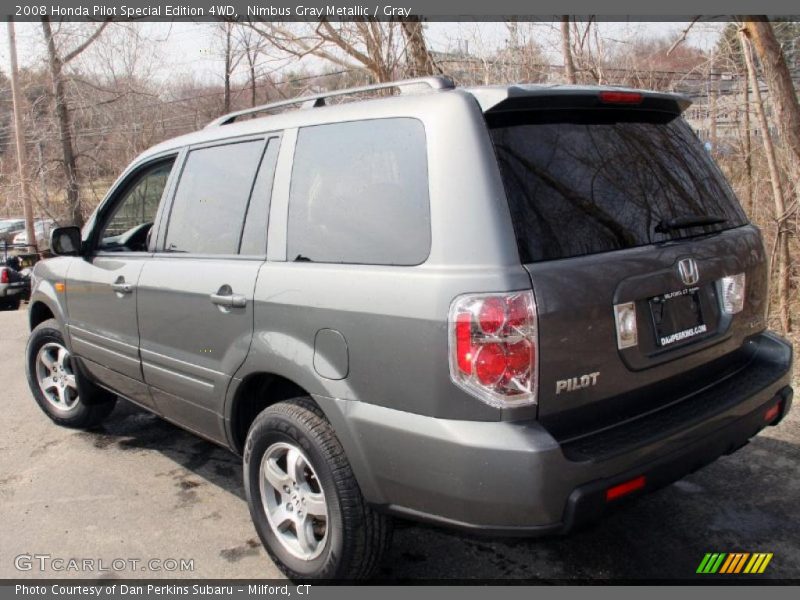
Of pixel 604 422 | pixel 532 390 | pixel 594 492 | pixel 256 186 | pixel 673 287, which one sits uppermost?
pixel 256 186

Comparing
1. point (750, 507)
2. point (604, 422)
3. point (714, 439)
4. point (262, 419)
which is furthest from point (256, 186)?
point (750, 507)

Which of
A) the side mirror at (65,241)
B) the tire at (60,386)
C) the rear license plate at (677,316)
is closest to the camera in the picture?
the rear license plate at (677,316)

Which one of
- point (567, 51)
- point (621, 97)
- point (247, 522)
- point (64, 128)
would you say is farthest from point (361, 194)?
point (64, 128)

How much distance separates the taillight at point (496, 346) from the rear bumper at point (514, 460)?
0.11m

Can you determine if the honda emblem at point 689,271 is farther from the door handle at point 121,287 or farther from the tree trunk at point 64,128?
the tree trunk at point 64,128

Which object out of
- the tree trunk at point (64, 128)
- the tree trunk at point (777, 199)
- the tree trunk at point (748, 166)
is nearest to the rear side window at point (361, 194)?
the tree trunk at point (777, 199)

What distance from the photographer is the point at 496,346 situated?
85.4 inches

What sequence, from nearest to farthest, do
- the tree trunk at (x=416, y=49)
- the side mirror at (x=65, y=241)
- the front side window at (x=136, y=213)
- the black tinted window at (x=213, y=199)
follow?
the black tinted window at (x=213, y=199)
the front side window at (x=136, y=213)
the side mirror at (x=65, y=241)
the tree trunk at (x=416, y=49)

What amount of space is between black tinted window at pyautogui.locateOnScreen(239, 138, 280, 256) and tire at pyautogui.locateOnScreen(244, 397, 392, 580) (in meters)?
0.74

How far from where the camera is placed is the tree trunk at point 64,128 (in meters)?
21.0

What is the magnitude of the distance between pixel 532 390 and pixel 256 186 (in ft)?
5.39

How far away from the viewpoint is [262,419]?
286 cm

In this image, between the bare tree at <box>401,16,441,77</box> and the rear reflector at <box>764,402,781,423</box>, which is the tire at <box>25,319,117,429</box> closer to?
the rear reflector at <box>764,402,781,423</box>

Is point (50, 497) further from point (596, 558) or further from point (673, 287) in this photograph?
point (673, 287)
